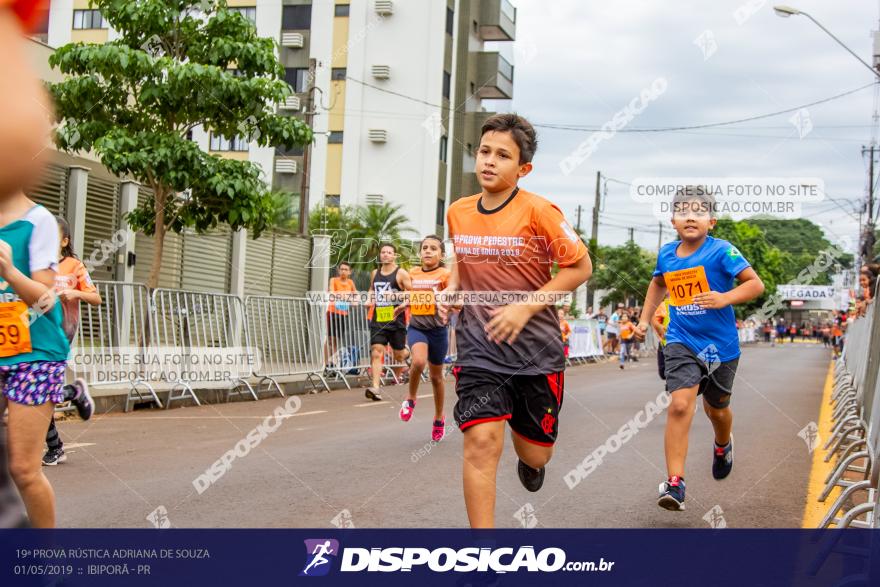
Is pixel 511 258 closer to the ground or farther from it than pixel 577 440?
farther from it

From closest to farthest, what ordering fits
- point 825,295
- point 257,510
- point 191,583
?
1. point 191,583
2. point 257,510
3. point 825,295

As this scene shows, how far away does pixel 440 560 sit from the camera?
452cm

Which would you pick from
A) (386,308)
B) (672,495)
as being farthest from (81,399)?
(386,308)

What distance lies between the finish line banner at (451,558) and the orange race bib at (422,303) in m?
4.49

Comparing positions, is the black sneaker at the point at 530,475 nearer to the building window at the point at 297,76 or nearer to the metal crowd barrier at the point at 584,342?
the metal crowd barrier at the point at 584,342

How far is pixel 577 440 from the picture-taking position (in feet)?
32.5

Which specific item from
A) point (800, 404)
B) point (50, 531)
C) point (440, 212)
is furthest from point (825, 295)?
point (50, 531)

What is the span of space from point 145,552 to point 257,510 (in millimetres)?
1174

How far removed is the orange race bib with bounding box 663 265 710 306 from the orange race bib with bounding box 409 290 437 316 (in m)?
3.46

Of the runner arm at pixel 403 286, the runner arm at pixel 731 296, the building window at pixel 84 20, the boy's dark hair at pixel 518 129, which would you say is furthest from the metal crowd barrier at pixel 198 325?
the building window at pixel 84 20

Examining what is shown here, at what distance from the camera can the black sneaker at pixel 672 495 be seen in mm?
5770

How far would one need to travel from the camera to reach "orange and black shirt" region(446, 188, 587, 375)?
4.60 meters

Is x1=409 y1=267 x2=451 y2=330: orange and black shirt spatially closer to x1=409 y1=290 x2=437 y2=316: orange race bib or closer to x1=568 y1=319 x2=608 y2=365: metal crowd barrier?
x1=409 y1=290 x2=437 y2=316: orange race bib

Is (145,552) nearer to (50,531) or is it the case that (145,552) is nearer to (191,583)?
(191,583)
